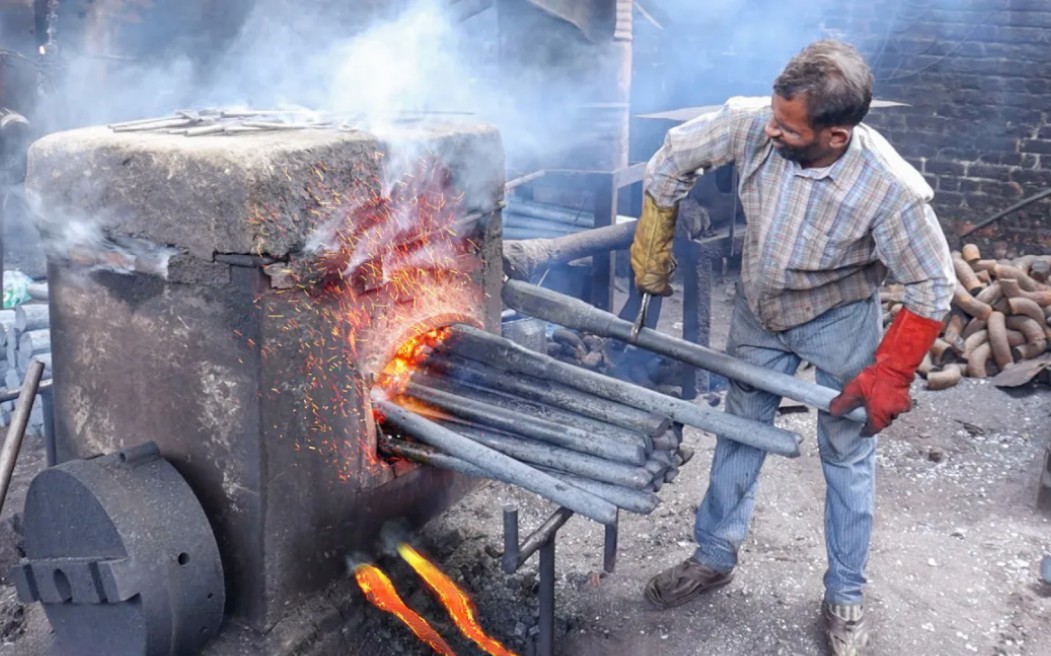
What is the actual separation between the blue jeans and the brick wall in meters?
6.52

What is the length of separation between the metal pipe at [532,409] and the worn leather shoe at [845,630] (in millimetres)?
1171

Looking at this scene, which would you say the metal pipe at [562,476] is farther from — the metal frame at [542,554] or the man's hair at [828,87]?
the man's hair at [828,87]

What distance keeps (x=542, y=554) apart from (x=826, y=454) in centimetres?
115

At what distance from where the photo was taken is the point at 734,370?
3.44 meters

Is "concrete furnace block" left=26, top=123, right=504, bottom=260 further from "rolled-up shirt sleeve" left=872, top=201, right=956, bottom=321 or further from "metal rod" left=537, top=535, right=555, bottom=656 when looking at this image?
"rolled-up shirt sleeve" left=872, top=201, right=956, bottom=321

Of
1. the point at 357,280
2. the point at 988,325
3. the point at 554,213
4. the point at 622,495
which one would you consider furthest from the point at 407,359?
the point at 988,325

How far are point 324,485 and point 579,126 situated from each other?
4.10 meters

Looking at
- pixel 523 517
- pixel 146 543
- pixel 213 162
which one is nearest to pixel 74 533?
pixel 146 543

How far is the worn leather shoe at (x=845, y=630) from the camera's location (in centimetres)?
358

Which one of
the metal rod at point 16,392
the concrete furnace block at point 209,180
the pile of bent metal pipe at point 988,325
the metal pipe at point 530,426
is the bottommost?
the pile of bent metal pipe at point 988,325

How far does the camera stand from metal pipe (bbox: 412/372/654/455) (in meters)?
3.07

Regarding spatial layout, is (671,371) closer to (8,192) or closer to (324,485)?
(324,485)

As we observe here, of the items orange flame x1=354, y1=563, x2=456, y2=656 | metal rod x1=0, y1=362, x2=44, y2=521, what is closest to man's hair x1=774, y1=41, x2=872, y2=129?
orange flame x1=354, y1=563, x2=456, y2=656

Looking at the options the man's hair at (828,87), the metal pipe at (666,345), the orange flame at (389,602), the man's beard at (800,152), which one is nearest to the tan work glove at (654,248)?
the metal pipe at (666,345)
